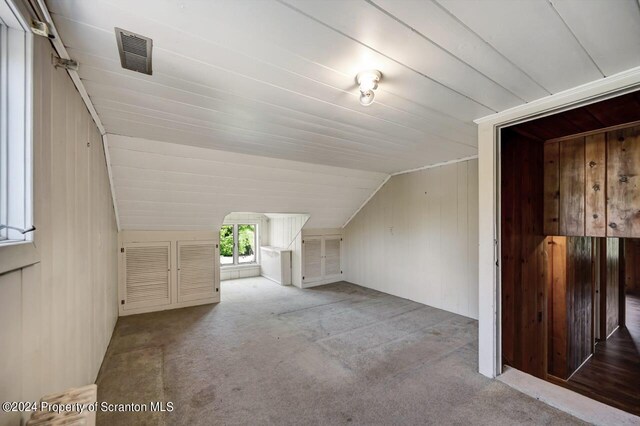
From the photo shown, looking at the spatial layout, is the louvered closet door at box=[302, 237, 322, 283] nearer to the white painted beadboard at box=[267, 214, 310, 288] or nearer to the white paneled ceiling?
the white painted beadboard at box=[267, 214, 310, 288]

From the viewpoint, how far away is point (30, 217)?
98 centimetres

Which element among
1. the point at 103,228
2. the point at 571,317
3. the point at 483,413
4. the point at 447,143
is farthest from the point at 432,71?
the point at 571,317

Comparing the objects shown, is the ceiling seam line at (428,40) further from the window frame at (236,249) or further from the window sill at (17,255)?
the window frame at (236,249)

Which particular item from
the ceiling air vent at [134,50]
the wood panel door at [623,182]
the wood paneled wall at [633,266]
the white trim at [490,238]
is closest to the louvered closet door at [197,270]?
the ceiling air vent at [134,50]

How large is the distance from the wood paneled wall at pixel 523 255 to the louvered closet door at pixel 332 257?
3.32 meters

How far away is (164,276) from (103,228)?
1504 millimetres

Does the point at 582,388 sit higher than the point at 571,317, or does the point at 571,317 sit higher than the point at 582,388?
the point at 571,317

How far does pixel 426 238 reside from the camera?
155 inches

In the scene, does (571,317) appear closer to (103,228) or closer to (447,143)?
(447,143)

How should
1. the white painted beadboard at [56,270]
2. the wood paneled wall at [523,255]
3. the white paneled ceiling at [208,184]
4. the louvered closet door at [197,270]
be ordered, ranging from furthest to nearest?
the louvered closet door at [197,270]
the white paneled ceiling at [208,184]
the wood paneled wall at [523,255]
the white painted beadboard at [56,270]

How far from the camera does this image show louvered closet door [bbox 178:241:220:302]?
12.8 ft

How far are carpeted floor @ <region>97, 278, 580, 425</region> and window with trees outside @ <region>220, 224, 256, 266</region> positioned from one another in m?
2.41

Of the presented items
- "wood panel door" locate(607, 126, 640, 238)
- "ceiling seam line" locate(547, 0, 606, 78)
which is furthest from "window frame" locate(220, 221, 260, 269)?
"ceiling seam line" locate(547, 0, 606, 78)

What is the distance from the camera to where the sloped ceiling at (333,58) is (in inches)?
40.4
